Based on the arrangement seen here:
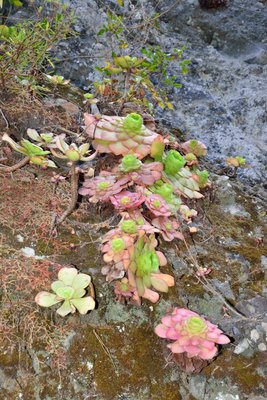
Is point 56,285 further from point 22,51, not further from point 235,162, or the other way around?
point 235,162

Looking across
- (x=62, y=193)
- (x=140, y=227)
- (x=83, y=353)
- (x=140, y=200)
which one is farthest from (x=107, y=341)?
(x=62, y=193)

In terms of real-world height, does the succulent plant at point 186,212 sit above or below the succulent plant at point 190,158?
below

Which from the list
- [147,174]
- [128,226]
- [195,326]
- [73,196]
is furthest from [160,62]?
[195,326]

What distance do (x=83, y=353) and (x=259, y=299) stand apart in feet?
2.20

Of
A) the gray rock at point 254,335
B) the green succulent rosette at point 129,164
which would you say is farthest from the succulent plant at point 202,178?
the gray rock at point 254,335

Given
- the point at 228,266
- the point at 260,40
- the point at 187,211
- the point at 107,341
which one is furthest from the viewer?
the point at 260,40

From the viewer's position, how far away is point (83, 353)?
1.31 m

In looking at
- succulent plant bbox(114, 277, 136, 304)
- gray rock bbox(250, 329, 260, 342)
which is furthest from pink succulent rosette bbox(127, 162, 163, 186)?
gray rock bbox(250, 329, 260, 342)

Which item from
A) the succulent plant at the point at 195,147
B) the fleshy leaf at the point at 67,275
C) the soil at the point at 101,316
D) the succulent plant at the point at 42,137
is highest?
the succulent plant at the point at 42,137

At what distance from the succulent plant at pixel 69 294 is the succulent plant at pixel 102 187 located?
38 cm

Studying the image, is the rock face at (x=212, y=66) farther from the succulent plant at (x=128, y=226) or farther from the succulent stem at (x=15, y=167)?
the succulent plant at (x=128, y=226)

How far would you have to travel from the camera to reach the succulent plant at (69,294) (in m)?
1.32

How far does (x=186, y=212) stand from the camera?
1804mm

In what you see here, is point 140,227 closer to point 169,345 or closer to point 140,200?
point 140,200
